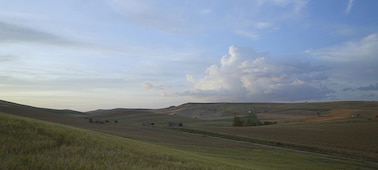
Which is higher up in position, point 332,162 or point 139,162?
point 139,162

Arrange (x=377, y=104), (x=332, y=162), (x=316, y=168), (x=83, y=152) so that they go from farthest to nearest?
(x=377, y=104), (x=332, y=162), (x=316, y=168), (x=83, y=152)

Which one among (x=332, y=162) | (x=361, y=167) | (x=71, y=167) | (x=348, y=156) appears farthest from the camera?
(x=348, y=156)

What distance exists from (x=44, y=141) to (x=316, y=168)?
18938 millimetres

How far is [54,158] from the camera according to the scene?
10852 mm

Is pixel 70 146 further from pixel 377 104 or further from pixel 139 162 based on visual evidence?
pixel 377 104

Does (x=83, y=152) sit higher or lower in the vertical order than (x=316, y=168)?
higher

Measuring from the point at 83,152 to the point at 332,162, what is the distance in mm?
23016

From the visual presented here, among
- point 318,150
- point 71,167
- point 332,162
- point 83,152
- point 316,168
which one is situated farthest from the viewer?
point 318,150

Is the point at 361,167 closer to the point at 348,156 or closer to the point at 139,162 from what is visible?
the point at 348,156

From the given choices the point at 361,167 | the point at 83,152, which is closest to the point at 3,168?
the point at 83,152

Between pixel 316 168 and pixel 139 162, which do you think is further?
pixel 316 168

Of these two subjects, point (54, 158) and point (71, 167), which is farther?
point (54, 158)

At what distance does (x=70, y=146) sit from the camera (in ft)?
45.2

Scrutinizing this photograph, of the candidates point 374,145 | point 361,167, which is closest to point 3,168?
point 361,167
